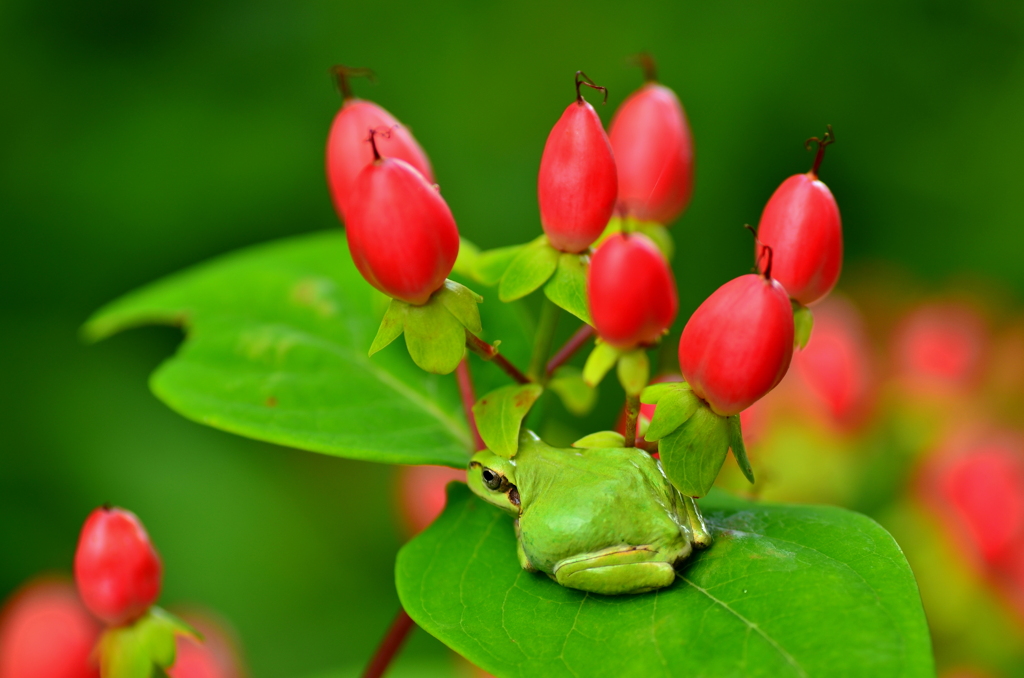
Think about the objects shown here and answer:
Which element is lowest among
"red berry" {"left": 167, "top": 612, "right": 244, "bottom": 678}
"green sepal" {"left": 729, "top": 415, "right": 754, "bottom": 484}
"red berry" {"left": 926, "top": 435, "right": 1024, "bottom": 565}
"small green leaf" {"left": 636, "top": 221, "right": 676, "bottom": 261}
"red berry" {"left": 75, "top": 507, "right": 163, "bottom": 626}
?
"red berry" {"left": 167, "top": 612, "right": 244, "bottom": 678}

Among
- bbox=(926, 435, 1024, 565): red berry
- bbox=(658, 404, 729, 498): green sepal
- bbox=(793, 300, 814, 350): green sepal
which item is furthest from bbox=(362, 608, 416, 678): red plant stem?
bbox=(926, 435, 1024, 565): red berry

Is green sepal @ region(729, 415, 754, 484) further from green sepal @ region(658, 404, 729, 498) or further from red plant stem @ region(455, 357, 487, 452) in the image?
red plant stem @ region(455, 357, 487, 452)

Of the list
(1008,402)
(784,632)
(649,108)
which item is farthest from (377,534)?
(784,632)

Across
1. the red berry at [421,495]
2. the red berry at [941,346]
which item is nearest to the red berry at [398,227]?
the red berry at [421,495]

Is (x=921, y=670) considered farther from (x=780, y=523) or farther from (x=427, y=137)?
(x=427, y=137)

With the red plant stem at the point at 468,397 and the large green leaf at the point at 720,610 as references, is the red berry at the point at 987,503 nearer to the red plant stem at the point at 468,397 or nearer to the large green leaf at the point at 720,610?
the large green leaf at the point at 720,610
